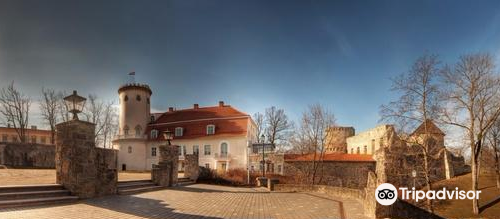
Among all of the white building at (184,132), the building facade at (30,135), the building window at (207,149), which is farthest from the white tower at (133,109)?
the building facade at (30,135)

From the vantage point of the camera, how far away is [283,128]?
45.1 m

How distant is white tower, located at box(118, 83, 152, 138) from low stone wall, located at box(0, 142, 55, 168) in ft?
37.7

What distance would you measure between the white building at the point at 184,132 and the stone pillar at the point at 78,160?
76.7 ft

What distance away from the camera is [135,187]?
40.6ft

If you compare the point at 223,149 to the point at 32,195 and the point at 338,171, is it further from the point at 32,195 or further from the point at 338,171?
the point at 32,195

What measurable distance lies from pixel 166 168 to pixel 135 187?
2347mm

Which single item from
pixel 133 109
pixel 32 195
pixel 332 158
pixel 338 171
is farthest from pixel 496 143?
pixel 133 109

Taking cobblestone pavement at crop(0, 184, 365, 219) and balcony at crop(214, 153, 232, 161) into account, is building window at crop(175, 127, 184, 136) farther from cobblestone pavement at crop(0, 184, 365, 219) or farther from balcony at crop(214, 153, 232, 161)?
cobblestone pavement at crop(0, 184, 365, 219)

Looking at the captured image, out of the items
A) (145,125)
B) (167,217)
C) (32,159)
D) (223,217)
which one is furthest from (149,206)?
(145,125)

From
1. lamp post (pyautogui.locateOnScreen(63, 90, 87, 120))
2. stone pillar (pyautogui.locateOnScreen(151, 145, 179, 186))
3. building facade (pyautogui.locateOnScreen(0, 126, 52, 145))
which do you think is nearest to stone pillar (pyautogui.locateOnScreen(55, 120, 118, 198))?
lamp post (pyautogui.locateOnScreen(63, 90, 87, 120))

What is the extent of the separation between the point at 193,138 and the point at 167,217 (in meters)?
28.8

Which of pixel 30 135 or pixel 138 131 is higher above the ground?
pixel 138 131

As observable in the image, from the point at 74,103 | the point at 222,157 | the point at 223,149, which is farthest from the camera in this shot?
the point at 223,149

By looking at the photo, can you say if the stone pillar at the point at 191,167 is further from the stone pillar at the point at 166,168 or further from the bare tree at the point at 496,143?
the bare tree at the point at 496,143
